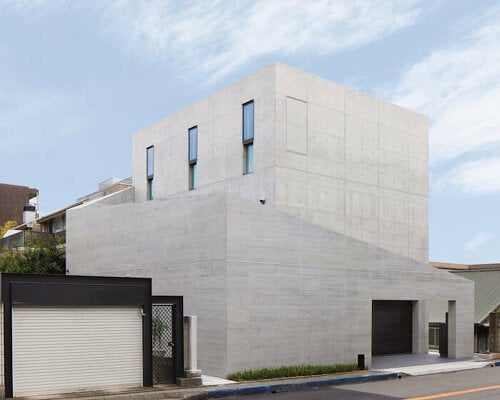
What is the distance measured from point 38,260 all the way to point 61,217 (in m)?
16.7

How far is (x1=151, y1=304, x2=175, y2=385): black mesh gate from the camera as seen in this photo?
1848cm

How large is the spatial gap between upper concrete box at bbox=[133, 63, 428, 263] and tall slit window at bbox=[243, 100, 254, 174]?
83 millimetres

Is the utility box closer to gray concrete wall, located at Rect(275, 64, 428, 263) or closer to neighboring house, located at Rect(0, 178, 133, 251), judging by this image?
gray concrete wall, located at Rect(275, 64, 428, 263)

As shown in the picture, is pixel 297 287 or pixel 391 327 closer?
pixel 297 287

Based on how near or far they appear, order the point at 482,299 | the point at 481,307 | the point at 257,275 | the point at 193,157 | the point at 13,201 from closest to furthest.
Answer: the point at 257,275 → the point at 481,307 → the point at 482,299 → the point at 193,157 → the point at 13,201

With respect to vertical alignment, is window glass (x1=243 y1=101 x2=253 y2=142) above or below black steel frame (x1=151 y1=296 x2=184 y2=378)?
above

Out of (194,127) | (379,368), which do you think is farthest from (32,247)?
(379,368)

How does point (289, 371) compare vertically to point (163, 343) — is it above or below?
below

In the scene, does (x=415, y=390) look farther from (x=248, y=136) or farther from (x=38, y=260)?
(x=38, y=260)

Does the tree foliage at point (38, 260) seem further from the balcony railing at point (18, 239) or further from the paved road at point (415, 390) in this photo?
the paved road at point (415, 390)

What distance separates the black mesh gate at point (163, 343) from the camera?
1848 cm

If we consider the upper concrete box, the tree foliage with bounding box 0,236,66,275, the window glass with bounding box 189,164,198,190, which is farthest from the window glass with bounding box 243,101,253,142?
the tree foliage with bounding box 0,236,66,275

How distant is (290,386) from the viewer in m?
19.2

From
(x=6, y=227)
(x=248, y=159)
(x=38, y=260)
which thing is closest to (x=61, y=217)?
(x=38, y=260)
